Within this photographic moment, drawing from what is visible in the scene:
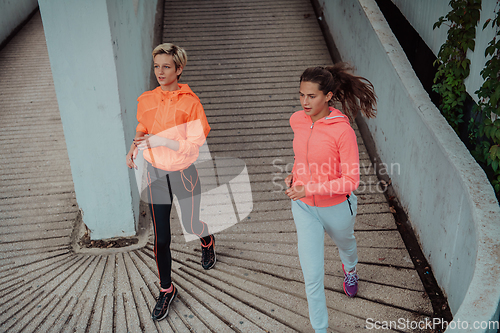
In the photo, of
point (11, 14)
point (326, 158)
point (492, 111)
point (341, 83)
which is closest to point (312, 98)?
point (341, 83)

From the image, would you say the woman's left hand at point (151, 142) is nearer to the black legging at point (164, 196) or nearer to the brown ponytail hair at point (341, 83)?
the black legging at point (164, 196)

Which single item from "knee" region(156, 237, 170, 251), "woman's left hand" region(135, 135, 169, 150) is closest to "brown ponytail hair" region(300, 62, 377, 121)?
"woman's left hand" region(135, 135, 169, 150)

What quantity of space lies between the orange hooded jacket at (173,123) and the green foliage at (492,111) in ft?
7.41

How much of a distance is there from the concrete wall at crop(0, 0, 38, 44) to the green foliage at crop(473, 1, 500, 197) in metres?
9.03

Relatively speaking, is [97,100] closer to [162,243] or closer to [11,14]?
[162,243]

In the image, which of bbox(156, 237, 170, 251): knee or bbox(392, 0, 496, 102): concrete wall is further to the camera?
bbox(392, 0, 496, 102): concrete wall

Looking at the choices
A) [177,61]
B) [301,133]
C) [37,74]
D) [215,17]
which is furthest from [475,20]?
[37,74]

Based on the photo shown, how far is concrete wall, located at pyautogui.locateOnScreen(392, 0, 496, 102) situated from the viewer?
145 inches

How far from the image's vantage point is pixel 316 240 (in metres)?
2.73

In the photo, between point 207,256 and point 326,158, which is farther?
point 207,256

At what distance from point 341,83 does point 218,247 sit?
210 cm

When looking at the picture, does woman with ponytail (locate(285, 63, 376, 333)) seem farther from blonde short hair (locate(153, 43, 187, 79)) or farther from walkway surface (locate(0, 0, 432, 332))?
blonde short hair (locate(153, 43, 187, 79))

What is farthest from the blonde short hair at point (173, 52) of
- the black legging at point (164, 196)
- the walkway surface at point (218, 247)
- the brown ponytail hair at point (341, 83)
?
the walkway surface at point (218, 247)

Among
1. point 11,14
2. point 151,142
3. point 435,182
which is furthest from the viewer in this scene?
point 11,14
